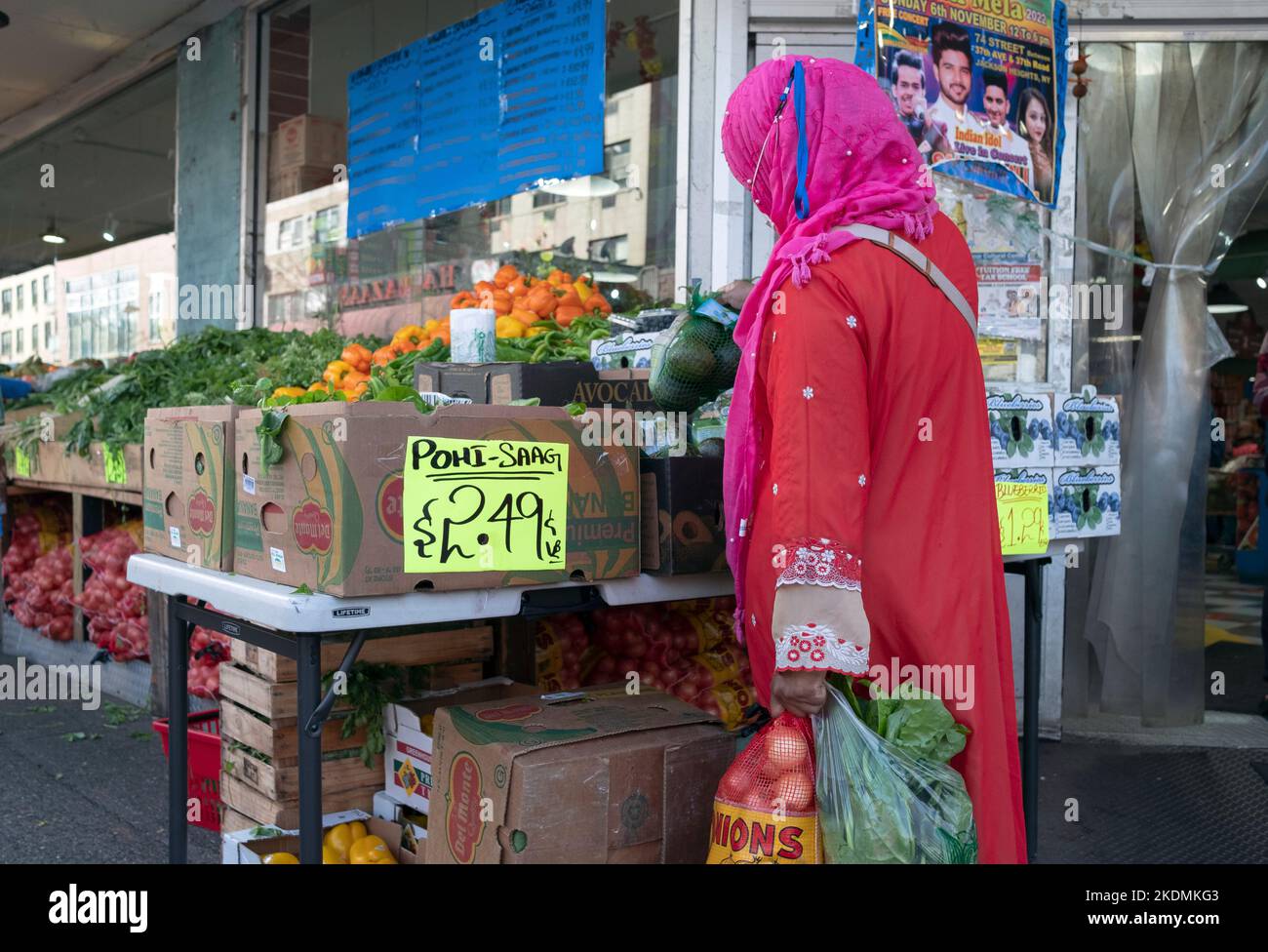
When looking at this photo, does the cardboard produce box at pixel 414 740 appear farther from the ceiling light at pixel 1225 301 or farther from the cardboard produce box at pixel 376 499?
the ceiling light at pixel 1225 301

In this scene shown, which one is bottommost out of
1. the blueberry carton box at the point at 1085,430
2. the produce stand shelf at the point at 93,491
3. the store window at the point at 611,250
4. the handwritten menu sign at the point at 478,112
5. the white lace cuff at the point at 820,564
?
the produce stand shelf at the point at 93,491

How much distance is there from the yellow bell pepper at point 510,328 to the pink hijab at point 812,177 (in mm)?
2232

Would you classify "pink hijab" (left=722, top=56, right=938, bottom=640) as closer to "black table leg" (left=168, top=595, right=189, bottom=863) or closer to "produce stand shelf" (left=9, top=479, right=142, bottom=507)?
"black table leg" (left=168, top=595, right=189, bottom=863)

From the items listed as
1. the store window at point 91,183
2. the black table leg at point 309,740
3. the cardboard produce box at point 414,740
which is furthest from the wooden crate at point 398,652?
the store window at point 91,183

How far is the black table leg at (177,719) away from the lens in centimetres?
293

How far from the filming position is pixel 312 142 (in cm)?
754

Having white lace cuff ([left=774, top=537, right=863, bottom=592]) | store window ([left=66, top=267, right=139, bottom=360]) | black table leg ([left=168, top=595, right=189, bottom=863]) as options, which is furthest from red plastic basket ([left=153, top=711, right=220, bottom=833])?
store window ([left=66, top=267, right=139, bottom=360])

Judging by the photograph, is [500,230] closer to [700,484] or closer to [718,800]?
[700,484]

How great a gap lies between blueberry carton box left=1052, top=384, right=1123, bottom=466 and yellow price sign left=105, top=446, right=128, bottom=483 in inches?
168

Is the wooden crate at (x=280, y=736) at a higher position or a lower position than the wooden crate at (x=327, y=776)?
higher

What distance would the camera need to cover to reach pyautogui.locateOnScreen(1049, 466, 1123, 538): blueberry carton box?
3521 mm

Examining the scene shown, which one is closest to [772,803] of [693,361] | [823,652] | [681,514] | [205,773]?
[823,652]
